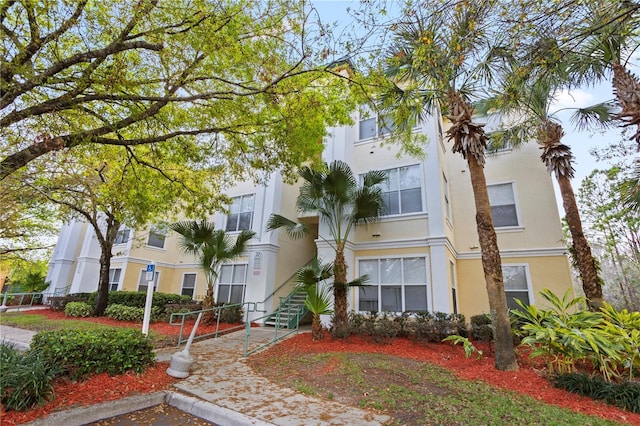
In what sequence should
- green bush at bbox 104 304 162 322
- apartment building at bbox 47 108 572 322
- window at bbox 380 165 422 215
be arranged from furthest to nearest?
1. green bush at bbox 104 304 162 322
2. window at bbox 380 165 422 215
3. apartment building at bbox 47 108 572 322

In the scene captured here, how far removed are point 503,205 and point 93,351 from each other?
13.9m

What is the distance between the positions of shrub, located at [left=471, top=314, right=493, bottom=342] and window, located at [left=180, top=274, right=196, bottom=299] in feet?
46.8

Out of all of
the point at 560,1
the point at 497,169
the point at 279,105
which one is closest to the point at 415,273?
the point at 497,169

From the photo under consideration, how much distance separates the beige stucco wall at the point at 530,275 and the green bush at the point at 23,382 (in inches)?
471

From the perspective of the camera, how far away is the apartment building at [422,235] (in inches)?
418

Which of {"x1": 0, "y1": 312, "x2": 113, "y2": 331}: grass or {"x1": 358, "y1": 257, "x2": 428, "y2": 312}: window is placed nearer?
{"x1": 358, "y1": 257, "x2": 428, "y2": 312}: window

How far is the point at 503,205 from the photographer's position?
12227mm

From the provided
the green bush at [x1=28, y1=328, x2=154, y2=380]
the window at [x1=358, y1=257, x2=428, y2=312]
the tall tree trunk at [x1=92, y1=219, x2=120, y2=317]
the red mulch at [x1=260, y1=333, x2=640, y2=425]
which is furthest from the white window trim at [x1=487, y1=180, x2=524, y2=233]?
the tall tree trunk at [x1=92, y1=219, x2=120, y2=317]

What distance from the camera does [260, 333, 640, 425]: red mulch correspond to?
4645 millimetres

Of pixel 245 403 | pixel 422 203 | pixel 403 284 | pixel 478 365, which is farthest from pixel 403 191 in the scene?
pixel 245 403

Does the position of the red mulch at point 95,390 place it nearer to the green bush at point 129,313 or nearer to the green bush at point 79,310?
the green bush at point 129,313

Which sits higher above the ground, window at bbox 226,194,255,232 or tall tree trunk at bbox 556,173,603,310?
window at bbox 226,194,255,232

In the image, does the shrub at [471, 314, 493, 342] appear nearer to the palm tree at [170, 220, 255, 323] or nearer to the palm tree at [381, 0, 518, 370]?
the palm tree at [381, 0, 518, 370]

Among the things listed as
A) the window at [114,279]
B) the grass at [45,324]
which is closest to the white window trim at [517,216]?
the grass at [45,324]
